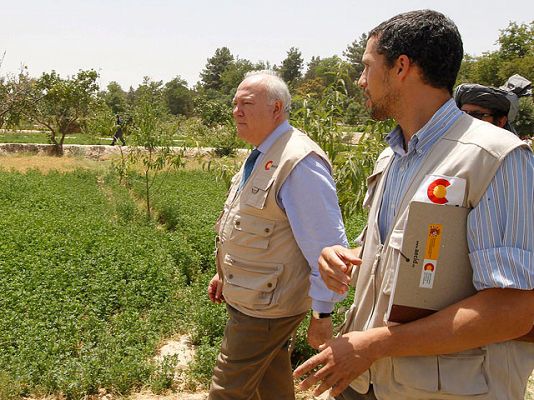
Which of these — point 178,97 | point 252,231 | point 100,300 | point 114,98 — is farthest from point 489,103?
point 178,97

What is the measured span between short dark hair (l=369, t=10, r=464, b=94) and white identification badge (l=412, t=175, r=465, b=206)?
1.03ft

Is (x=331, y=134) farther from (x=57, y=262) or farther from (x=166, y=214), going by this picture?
(x=166, y=214)

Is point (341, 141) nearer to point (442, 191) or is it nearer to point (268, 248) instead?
point (268, 248)

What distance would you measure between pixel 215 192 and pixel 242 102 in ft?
41.0

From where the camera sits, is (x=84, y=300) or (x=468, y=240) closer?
(x=468, y=240)

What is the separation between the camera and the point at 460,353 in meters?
1.46

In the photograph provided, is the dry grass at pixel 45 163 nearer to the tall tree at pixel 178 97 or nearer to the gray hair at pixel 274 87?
the gray hair at pixel 274 87

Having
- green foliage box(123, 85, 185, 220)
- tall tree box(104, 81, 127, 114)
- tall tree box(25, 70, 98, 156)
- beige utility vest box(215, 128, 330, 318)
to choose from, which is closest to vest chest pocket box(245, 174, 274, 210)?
beige utility vest box(215, 128, 330, 318)

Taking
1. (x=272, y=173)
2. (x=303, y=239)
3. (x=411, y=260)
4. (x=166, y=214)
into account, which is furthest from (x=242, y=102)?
(x=166, y=214)

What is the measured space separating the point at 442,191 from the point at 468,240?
141 millimetres

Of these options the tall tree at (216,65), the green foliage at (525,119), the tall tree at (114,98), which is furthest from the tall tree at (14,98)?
the tall tree at (216,65)

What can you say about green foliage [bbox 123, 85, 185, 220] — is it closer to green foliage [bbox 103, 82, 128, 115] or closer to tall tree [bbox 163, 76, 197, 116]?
green foliage [bbox 103, 82, 128, 115]

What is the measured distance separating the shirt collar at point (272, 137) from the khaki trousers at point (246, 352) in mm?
851

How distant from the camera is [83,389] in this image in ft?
13.3
